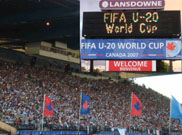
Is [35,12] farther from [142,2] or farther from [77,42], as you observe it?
[142,2]

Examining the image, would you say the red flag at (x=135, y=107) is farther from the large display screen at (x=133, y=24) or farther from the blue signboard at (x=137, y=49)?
the large display screen at (x=133, y=24)

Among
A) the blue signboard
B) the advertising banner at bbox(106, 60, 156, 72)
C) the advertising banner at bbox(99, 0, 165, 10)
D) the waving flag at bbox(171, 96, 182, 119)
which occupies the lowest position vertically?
the waving flag at bbox(171, 96, 182, 119)

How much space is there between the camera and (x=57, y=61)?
40125 mm

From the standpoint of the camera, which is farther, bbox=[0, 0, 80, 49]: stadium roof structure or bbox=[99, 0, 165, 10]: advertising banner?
bbox=[0, 0, 80, 49]: stadium roof structure

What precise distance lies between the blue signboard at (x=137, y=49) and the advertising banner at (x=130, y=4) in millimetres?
1633

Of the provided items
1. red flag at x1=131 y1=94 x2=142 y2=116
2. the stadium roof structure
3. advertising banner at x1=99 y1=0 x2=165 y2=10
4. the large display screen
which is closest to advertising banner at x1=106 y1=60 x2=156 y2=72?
the large display screen

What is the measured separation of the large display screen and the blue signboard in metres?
0.29

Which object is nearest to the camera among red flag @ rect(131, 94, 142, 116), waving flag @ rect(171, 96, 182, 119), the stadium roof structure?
waving flag @ rect(171, 96, 182, 119)

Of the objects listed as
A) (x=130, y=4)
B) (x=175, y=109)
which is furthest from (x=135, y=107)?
(x=130, y=4)

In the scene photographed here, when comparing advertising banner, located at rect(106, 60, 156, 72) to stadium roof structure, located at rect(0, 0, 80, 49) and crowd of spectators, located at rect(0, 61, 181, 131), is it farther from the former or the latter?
stadium roof structure, located at rect(0, 0, 80, 49)

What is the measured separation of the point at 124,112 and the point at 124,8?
2025 centimetres

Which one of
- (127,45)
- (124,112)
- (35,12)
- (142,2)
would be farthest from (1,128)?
(124,112)

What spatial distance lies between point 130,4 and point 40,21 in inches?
533

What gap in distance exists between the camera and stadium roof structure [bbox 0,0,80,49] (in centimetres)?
2952
